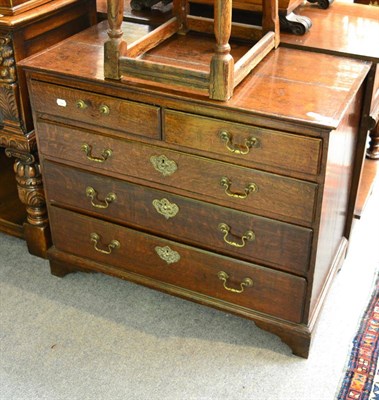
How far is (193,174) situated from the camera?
1.79 metres

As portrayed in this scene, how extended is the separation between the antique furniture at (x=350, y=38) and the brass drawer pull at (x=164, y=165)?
0.49 metres

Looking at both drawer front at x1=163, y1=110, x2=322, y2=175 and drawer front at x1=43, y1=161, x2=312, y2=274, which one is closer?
drawer front at x1=163, y1=110, x2=322, y2=175

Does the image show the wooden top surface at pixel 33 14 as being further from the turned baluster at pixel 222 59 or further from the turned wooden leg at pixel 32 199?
the turned baluster at pixel 222 59

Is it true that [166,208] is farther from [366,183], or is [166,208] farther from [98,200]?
[366,183]

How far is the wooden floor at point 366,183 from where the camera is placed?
227 centimetres

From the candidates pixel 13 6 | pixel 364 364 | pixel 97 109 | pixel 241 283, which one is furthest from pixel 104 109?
pixel 364 364

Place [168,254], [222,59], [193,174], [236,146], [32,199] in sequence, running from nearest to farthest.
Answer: [222,59], [236,146], [193,174], [168,254], [32,199]

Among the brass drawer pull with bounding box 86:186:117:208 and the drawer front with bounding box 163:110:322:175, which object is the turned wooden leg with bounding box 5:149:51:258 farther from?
the drawer front with bounding box 163:110:322:175

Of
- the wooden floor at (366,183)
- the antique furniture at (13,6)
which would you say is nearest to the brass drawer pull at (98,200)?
the antique furniture at (13,6)

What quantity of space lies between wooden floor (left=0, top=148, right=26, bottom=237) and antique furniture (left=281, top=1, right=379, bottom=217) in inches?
47.1

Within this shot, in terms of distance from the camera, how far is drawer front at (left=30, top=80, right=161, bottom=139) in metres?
1.75

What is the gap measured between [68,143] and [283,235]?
0.70 metres

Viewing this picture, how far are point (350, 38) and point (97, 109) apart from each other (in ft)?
2.54

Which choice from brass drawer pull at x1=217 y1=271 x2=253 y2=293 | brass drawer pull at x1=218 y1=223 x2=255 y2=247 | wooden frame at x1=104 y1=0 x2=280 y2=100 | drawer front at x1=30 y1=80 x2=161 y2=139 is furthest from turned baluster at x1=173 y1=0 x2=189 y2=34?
brass drawer pull at x1=217 y1=271 x2=253 y2=293
